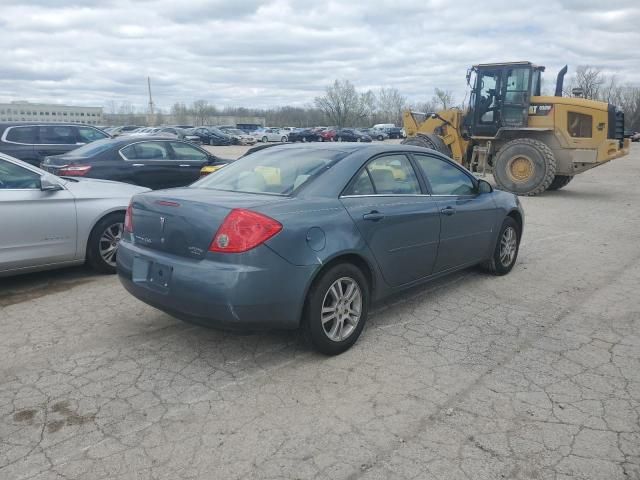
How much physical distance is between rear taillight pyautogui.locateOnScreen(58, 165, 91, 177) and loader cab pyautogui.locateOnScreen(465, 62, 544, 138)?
31.7 ft

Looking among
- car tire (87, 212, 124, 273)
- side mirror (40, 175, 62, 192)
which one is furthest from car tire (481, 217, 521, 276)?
side mirror (40, 175, 62, 192)

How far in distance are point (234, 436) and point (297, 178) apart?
195 cm

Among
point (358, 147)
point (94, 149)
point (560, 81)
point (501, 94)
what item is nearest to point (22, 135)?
point (94, 149)

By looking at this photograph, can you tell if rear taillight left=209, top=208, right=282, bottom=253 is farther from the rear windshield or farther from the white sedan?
the white sedan

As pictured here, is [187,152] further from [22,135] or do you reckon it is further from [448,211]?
[448,211]

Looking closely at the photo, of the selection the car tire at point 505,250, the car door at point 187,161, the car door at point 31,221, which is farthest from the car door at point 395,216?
the car door at point 187,161

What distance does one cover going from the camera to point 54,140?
39.7 ft

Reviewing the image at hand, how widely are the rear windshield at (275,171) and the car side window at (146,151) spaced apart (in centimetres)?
483

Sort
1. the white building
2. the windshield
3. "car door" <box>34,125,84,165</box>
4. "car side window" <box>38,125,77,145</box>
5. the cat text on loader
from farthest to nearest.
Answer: the white building < the cat text on loader < "car side window" <box>38,125,77,145</box> < "car door" <box>34,125,84,165</box> < the windshield

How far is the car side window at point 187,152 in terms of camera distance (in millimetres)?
9727

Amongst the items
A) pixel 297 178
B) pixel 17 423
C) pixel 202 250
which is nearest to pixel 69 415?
pixel 17 423

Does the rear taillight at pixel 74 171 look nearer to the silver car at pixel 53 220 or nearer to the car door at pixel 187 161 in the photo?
the car door at pixel 187 161

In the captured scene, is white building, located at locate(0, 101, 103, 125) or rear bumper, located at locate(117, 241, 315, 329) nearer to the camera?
rear bumper, located at locate(117, 241, 315, 329)

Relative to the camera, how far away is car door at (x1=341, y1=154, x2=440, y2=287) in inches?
157
